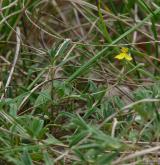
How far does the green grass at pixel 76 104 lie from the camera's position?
3.65 ft

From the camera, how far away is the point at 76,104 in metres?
1.56

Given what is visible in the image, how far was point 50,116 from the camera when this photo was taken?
139 cm

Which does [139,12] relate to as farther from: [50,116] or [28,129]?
→ [28,129]

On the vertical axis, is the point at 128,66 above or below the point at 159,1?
below

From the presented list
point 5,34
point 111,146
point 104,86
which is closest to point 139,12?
point 5,34

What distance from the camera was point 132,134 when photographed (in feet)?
3.91

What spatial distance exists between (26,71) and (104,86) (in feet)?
1.25

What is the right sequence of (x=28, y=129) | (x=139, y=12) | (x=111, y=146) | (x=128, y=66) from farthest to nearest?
(x=139, y=12), (x=128, y=66), (x=28, y=129), (x=111, y=146)

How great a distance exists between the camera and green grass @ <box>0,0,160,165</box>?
111cm

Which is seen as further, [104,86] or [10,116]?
[104,86]

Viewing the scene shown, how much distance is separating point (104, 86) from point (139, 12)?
2.74 feet

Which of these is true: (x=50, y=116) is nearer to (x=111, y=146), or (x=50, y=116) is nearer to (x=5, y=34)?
(x=111, y=146)

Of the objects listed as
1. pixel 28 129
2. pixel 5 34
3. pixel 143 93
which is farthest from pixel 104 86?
pixel 5 34

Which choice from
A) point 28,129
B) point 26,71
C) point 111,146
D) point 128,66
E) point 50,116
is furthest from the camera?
point 26,71
